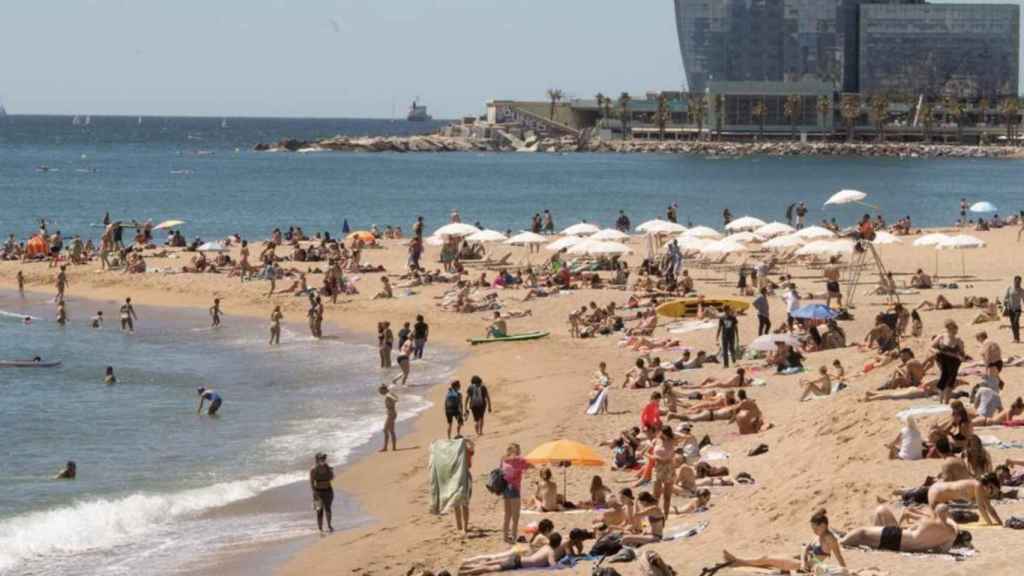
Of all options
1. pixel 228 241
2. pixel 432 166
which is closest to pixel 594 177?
pixel 432 166

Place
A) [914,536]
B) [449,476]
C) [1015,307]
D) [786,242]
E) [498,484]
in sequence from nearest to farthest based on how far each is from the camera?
[914,536]
[498,484]
[449,476]
[1015,307]
[786,242]

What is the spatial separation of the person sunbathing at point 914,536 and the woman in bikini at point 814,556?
17.9 inches

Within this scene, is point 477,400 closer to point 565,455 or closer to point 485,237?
point 565,455

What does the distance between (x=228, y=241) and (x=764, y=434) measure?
3337 cm

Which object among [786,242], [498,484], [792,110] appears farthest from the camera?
[792,110]

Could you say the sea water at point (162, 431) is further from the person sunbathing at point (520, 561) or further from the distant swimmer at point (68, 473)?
the person sunbathing at point (520, 561)

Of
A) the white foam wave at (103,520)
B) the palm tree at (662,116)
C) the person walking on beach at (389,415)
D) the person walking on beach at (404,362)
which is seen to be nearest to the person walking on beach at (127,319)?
the person walking on beach at (404,362)

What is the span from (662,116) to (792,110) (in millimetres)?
15170

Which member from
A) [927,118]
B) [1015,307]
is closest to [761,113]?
[927,118]

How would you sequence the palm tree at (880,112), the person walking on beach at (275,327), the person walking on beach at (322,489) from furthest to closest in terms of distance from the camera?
the palm tree at (880,112) < the person walking on beach at (275,327) < the person walking on beach at (322,489)

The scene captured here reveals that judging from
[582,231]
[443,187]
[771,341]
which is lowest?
[443,187]

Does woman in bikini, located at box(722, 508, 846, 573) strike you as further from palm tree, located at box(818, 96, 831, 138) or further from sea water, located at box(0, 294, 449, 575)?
palm tree, located at box(818, 96, 831, 138)

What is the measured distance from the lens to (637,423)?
23.6 m

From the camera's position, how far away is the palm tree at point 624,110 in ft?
632
